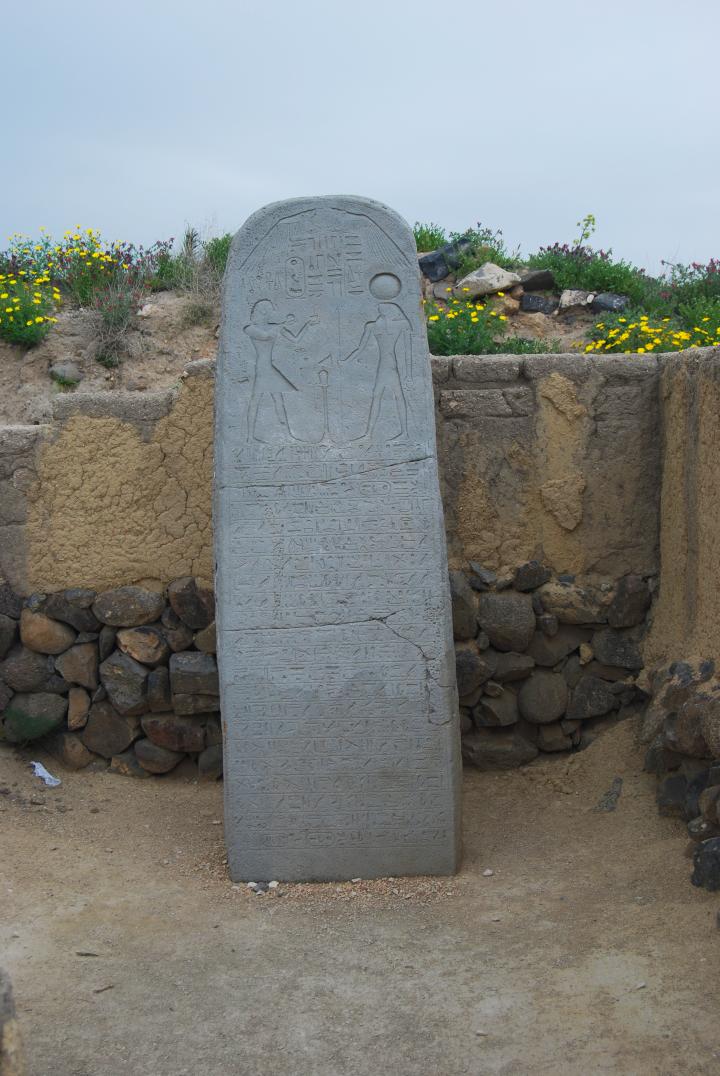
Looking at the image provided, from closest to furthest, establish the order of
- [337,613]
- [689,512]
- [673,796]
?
1. [337,613]
2. [673,796]
3. [689,512]

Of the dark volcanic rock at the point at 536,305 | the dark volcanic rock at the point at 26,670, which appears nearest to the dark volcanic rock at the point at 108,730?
the dark volcanic rock at the point at 26,670

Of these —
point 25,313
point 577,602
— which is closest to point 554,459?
point 577,602

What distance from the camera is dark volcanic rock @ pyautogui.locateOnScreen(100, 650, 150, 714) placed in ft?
16.3

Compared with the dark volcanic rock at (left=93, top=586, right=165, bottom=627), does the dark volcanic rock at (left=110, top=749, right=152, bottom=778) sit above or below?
below

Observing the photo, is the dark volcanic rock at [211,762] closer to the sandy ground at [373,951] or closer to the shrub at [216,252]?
the sandy ground at [373,951]

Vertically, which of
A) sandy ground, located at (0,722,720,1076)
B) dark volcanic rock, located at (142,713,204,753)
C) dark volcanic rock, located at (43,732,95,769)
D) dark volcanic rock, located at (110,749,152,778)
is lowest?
sandy ground, located at (0,722,720,1076)

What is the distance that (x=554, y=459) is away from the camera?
4.87m

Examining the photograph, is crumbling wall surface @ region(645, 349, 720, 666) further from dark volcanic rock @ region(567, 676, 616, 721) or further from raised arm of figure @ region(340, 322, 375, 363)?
raised arm of figure @ region(340, 322, 375, 363)

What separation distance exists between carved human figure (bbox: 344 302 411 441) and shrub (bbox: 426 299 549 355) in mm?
2683

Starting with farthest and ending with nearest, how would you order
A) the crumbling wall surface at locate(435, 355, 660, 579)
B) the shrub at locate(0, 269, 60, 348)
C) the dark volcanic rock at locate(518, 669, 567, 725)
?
the shrub at locate(0, 269, 60, 348)
the dark volcanic rock at locate(518, 669, 567, 725)
the crumbling wall surface at locate(435, 355, 660, 579)

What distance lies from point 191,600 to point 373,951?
1.87 metres

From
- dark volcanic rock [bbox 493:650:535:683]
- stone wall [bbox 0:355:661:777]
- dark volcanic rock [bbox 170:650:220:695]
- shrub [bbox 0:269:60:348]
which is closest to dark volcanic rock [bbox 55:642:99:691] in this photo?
stone wall [bbox 0:355:661:777]

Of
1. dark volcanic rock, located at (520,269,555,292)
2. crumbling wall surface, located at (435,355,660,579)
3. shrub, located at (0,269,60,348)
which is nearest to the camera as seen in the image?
crumbling wall surface, located at (435,355,660,579)

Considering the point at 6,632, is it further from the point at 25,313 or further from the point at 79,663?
the point at 25,313
